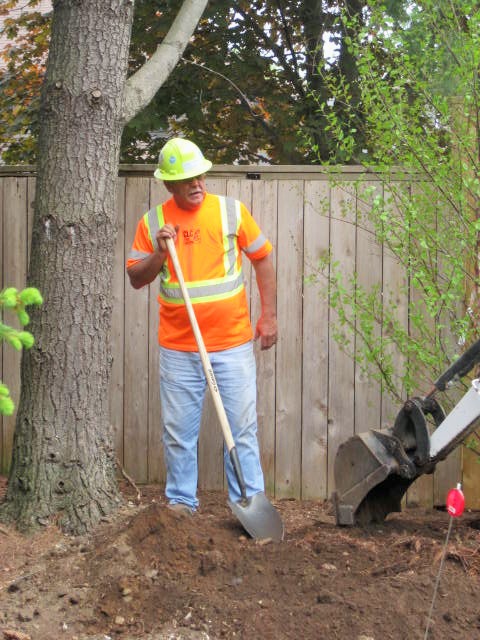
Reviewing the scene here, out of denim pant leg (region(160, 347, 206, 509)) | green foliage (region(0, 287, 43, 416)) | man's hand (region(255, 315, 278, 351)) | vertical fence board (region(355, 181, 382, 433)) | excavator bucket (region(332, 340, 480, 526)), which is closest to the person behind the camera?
green foliage (region(0, 287, 43, 416))

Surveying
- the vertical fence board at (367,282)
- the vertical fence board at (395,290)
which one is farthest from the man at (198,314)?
the vertical fence board at (395,290)

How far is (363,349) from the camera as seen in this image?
211 inches

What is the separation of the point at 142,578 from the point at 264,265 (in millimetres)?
1934

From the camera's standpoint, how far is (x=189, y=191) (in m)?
4.65

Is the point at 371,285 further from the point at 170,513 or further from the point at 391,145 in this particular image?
the point at 170,513

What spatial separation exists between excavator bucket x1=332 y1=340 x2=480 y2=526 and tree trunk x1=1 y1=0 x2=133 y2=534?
1337 millimetres

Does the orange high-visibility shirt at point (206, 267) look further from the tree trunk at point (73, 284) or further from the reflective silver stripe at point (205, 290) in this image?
the tree trunk at point (73, 284)

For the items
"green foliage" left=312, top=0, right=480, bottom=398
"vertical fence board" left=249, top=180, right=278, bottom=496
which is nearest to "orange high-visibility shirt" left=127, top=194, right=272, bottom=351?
"green foliage" left=312, top=0, right=480, bottom=398

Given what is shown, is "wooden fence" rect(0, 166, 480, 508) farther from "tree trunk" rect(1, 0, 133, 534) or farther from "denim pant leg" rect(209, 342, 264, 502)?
"tree trunk" rect(1, 0, 133, 534)

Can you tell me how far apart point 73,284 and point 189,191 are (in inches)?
30.8

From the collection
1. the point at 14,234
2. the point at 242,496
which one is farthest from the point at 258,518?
the point at 14,234

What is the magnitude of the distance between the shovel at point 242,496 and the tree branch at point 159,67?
0.97 m

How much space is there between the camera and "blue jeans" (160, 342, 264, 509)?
4.71 m

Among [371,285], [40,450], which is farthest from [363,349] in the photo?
[40,450]
